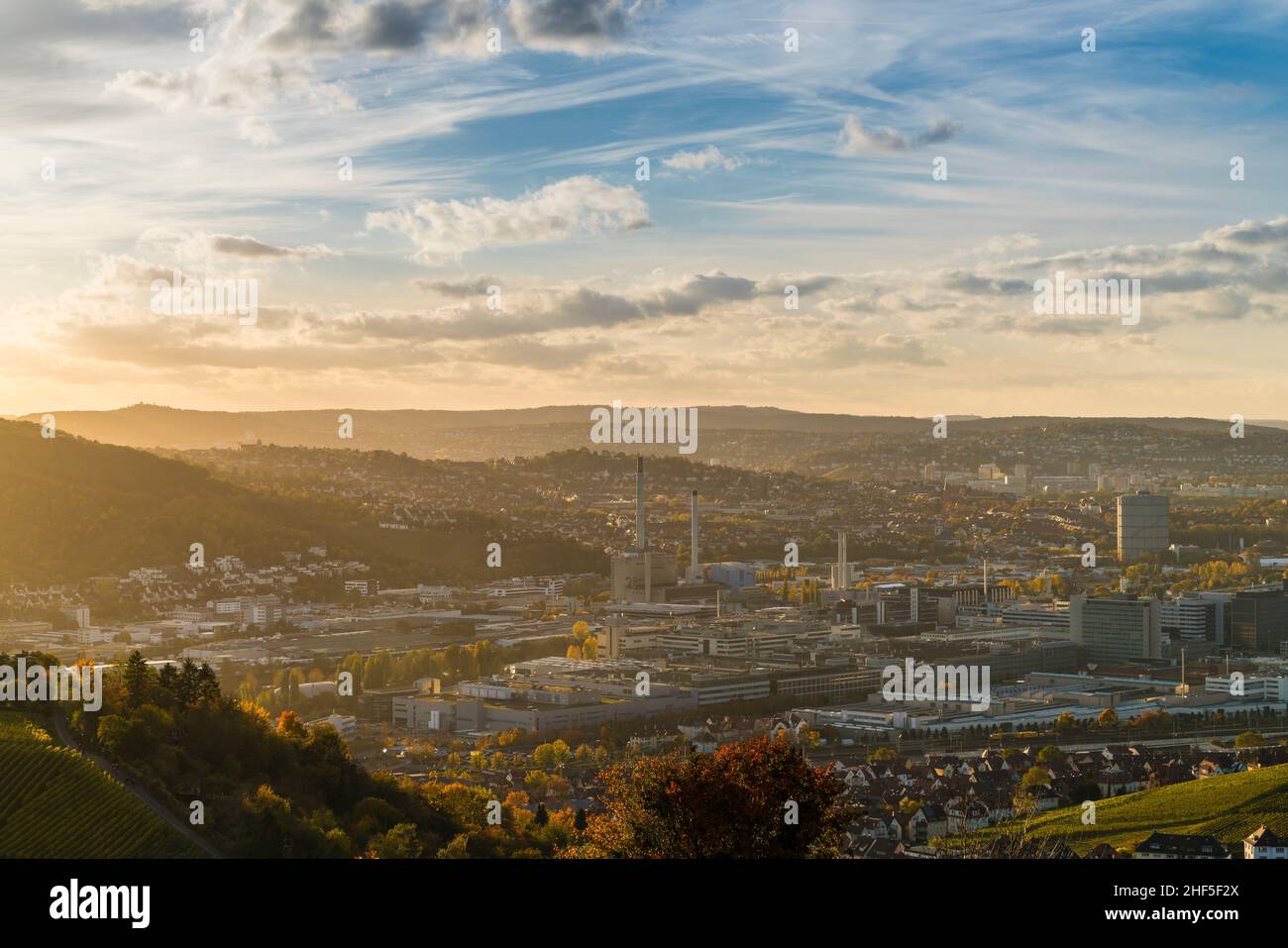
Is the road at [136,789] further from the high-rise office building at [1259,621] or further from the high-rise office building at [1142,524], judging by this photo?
the high-rise office building at [1142,524]

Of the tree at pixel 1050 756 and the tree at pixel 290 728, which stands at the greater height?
the tree at pixel 290 728

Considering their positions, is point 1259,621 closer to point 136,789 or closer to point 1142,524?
point 1142,524

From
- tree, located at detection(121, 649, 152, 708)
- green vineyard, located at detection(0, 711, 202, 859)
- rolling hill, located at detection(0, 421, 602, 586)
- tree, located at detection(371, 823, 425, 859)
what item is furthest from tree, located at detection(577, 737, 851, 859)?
rolling hill, located at detection(0, 421, 602, 586)

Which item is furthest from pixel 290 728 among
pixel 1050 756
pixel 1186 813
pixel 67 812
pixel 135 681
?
pixel 1050 756

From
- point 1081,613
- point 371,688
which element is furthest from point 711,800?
point 1081,613

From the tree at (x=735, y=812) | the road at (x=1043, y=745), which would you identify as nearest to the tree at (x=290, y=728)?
the tree at (x=735, y=812)
